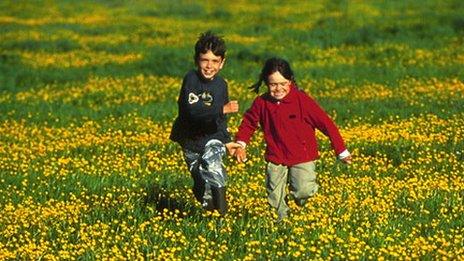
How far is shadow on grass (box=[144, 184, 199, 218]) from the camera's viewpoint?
33.9ft

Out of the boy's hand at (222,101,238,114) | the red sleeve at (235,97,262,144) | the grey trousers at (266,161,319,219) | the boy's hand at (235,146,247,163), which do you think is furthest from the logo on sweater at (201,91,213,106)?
the grey trousers at (266,161,319,219)

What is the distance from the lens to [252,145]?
14375 millimetres

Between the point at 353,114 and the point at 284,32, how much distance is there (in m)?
16.5

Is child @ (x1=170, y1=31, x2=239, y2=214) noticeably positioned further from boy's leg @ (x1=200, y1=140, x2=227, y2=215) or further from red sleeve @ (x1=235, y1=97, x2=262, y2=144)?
red sleeve @ (x1=235, y1=97, x2=262, y2=144)

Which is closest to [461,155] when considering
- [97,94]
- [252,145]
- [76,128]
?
[252,145]

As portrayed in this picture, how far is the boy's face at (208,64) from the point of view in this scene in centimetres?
947

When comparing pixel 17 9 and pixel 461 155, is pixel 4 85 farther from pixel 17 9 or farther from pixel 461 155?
pixel 17 9

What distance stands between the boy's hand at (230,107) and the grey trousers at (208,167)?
19.5 inches

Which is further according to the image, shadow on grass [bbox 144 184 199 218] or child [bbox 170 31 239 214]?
shadow on grass [bbox 144 184 199 218]

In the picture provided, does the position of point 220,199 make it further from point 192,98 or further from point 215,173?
point 192,98

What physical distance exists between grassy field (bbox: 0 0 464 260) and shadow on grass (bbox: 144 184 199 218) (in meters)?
0.03

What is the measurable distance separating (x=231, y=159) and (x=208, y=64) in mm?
3831

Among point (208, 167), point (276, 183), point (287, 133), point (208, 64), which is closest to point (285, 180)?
point (276, 183)

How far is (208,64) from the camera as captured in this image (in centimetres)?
952
